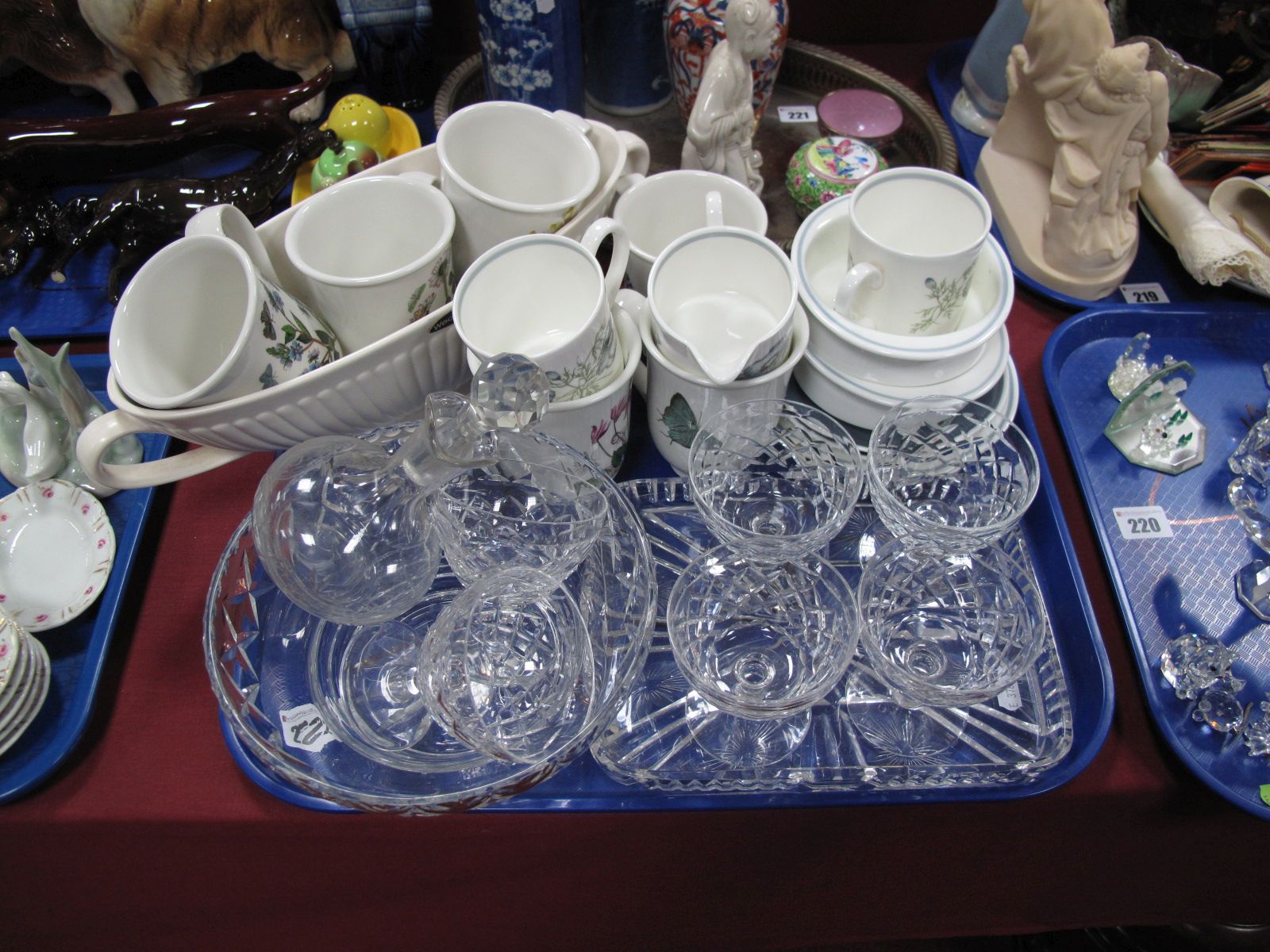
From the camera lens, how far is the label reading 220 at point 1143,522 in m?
0.63

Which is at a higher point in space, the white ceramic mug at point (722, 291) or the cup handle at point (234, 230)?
the cup handle at point (234, 230)

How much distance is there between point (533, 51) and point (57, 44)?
0.46 m

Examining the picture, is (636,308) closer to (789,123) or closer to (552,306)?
(552,306)

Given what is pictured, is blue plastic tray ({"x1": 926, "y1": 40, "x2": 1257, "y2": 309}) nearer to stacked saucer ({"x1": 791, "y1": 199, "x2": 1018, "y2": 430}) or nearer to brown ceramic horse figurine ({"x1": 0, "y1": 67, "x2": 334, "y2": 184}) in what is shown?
stacked saucer ({"x1": 791, "y1": 199, "x2": 1018, "y2": 430})

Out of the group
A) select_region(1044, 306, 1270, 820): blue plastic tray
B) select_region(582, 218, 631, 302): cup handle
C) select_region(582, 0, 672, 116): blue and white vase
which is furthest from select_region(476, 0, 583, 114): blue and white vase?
select_region(1044, 306, 1270, 820): blue plastic tray

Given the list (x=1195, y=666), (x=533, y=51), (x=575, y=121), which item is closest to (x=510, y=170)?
(x=575, y=121)

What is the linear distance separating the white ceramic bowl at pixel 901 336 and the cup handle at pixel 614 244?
119 millimetres

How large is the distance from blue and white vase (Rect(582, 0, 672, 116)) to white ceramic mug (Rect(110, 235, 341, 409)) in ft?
1.49

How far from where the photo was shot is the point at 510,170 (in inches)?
24.8

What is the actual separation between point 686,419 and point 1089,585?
1.06ft

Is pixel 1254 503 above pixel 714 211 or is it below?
below

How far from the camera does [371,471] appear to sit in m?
0.47

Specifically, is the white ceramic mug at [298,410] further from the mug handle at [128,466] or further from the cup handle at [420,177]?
the cup handle at [420,177]

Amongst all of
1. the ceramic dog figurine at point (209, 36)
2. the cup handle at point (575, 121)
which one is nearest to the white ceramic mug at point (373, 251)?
the cup handle at point (575, 121)
